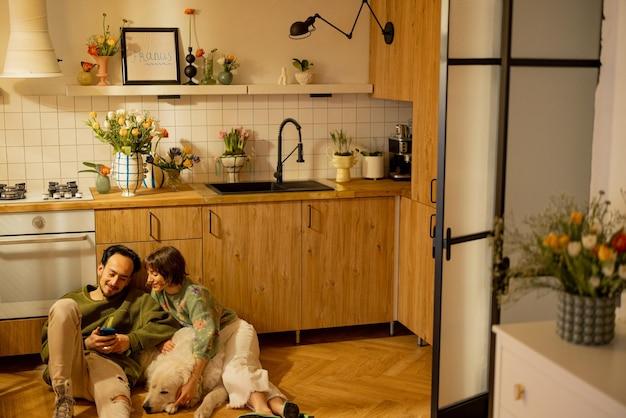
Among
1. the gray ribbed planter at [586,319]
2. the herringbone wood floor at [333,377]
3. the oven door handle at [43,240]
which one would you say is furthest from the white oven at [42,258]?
the gray ribbed planter at [586,319]

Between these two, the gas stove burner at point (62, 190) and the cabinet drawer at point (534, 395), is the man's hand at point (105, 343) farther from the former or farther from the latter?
the cabinet drawer at point (534, 395)

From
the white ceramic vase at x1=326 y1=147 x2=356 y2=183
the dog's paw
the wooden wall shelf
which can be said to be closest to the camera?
the dog's paw

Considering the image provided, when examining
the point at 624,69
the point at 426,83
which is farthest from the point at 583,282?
the point at 426,83

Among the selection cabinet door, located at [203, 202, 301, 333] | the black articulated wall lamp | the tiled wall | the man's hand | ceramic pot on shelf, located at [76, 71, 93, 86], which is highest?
the black articulated wall lamp

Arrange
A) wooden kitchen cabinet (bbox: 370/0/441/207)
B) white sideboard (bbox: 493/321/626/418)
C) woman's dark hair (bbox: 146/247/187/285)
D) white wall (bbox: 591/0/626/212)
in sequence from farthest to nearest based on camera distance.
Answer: wooden kitchen cabinet (bbox: 370/0/441/207) → woman's dark hair (bbox: 146/247/187/285) → white wall (bbox: 591/0/626/212) → white sideboard (bbox: 493/321/626/418)

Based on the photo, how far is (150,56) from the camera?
4867mm

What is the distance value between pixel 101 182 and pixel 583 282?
9.87 ft

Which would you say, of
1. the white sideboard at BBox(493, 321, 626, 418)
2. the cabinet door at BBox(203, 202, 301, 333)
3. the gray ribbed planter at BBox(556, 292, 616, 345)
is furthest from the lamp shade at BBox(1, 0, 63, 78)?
the gray ribbed planter at BBox(556, 292, 616, 345)

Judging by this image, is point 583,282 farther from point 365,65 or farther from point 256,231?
point 365,65

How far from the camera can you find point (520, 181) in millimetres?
3625

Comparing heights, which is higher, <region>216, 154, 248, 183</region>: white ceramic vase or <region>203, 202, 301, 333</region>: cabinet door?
<region>216, 154, 248, 183</region>: white ceramic vase

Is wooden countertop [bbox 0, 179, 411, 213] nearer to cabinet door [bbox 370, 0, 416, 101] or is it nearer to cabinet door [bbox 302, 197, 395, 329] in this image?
cabinet door [bbox 302, 197, 395, 329]

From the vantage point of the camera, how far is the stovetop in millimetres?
4410

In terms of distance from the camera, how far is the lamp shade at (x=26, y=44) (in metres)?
4.41
